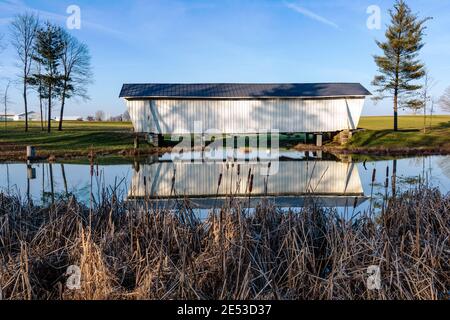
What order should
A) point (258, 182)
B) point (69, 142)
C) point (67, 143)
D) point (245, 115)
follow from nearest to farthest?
1. point (258, 182)
2. point (67, 143)
3. point (69, 142)
4. point (245, 115)

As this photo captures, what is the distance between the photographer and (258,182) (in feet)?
44.8

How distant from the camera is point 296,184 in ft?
44.4

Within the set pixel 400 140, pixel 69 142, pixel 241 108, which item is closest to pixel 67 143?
pixel 69 142

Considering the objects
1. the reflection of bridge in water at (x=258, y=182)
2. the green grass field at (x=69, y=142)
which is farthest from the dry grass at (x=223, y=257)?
the green grass field at (x=69, y=142)

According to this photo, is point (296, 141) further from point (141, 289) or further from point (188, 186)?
point (141, 289)

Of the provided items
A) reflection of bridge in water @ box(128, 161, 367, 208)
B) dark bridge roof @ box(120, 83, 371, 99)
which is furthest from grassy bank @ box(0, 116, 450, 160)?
reflection of bridge in water @ box(128, 161, 367, 208)

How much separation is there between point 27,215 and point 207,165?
13405 mm

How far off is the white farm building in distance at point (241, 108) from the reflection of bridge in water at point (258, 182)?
25.6 ft

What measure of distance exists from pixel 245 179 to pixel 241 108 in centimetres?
1432

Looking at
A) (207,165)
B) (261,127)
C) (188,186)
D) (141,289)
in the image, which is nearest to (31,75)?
(261,127)

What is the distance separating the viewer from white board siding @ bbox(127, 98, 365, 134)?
1080 inches

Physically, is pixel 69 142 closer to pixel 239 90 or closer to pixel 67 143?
pixel 67 143

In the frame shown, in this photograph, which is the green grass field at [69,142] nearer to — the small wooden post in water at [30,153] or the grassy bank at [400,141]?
the small wooden post in water at [30,153]

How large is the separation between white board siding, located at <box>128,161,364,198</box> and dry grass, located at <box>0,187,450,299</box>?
3.93 m
